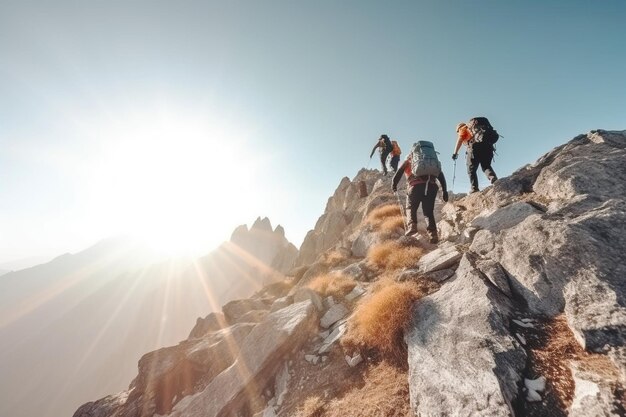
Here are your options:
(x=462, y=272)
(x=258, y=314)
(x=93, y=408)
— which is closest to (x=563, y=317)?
(x=462, y=272)

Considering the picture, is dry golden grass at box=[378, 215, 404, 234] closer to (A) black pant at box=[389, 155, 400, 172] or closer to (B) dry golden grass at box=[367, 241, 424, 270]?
(B) dry golden grass at box=[367, 241, 424, 270]

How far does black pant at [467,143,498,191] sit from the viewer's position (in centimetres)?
1142

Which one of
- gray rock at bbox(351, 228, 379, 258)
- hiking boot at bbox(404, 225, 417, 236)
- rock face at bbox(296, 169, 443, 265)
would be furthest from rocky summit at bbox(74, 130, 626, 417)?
rock face at bbox(296, 169, 443, 265)

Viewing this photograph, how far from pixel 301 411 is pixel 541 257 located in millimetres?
6172

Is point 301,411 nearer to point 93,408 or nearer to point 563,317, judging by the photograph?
point 563,317

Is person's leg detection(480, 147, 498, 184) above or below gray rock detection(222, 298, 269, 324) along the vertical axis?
above

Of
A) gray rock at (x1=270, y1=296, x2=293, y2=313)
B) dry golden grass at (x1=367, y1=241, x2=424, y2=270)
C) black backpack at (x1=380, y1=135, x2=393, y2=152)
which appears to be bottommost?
gray rock at (x1=270, y1=296, x2=293, y2=313)

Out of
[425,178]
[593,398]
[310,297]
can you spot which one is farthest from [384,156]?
[593,398]

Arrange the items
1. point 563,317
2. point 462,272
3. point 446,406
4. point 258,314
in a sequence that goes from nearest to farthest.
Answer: point 446,406, point 563,317, point 462,272, point 258,314

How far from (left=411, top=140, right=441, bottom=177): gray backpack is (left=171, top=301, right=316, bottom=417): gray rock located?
6.39 meters

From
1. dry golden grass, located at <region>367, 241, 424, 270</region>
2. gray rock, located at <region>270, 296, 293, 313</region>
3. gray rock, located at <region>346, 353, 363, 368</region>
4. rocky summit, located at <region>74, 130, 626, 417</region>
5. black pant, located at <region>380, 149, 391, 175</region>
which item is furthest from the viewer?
black pant, located at <region>380, 149, 391, 175</region>

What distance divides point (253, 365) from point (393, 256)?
20.4 ft

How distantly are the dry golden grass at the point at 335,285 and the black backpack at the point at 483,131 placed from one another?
7.51 metres

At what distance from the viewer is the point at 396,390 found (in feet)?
18.4
